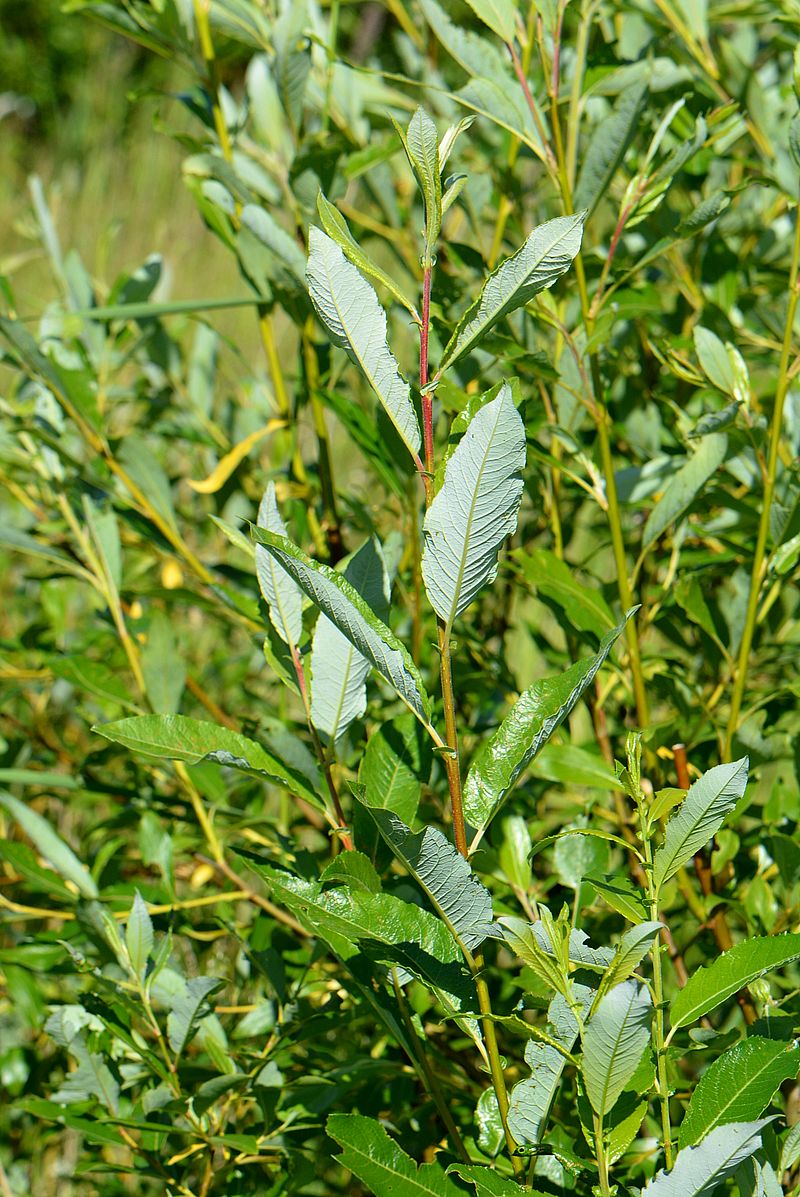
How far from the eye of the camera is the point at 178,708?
2.77ft

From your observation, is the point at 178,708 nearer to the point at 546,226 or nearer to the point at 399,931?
the point at 399,931

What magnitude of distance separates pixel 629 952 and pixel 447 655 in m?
0.12

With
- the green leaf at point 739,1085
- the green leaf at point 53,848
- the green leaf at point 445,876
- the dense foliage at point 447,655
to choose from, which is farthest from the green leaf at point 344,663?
the green leaf at point 53,848

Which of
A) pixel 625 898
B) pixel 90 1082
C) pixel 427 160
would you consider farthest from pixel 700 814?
pixel 90 1082

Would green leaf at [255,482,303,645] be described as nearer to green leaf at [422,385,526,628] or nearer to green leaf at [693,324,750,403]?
green leaf at [422,385,526,628]

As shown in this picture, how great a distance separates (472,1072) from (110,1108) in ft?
0.90

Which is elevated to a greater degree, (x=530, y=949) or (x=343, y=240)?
(x=343, y=240)

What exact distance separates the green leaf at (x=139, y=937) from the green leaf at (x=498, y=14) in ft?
1.67

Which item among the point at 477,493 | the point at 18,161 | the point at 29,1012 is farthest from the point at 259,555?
the point at 18,161

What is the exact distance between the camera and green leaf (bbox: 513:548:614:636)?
26.6 inches

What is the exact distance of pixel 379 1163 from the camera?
0.46m

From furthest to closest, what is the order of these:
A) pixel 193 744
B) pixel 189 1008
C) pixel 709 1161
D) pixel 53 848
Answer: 1. pixel 53 848
2. pixel 189 1008
3. pixel 193 744
4. pixel 709 1161

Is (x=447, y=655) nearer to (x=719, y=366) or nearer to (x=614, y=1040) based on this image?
(x=614, y=1040)

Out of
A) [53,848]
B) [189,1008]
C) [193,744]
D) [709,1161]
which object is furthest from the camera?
[53,848]
